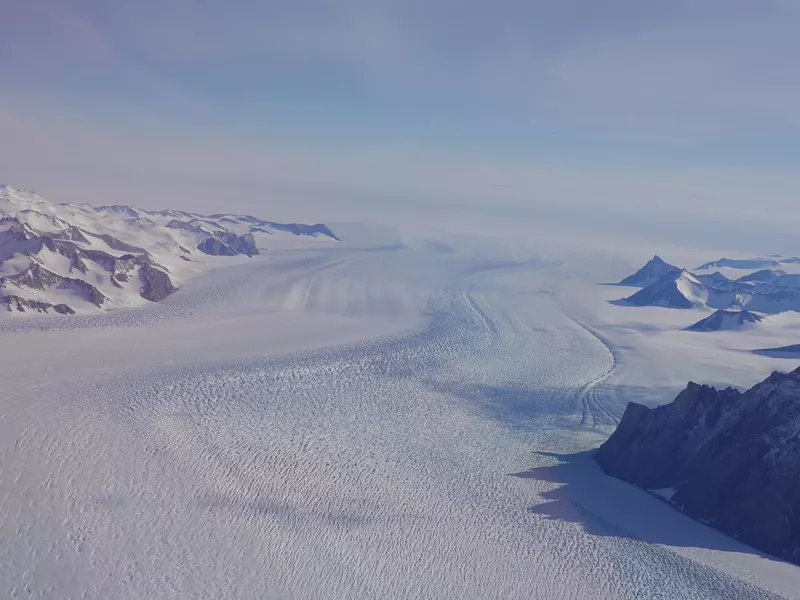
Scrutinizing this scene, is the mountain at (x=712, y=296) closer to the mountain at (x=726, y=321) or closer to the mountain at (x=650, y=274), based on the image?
the mountain at (x=650, y=274)

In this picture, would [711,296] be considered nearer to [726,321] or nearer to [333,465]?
[726,321]

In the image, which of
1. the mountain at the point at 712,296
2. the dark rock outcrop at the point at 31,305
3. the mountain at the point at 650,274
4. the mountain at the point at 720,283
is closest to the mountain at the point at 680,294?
the mountain at the point at 712,296

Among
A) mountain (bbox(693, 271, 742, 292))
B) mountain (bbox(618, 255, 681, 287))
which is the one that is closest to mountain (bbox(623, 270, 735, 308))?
mountain (bbox(693, 271, 742, 292))

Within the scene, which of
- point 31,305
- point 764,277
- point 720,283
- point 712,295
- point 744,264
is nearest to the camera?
point 31,305

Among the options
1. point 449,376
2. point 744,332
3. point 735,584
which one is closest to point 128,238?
point 449,376

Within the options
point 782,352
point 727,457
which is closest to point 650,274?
point 782,352

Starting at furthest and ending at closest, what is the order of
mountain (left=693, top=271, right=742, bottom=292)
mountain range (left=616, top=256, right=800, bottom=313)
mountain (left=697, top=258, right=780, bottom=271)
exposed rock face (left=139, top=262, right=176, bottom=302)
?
mountain (left=697, top=258, right=780, bottom=271), mountain (left=693, top=271, right=742, bottom=292), mountain range (left=616, top=256, right=800, bottom=313), exposed rock face (left=139, top=262, right=176, bottom=302)

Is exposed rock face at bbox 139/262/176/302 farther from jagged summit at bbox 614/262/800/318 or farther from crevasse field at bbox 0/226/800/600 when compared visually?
jagged summit at bbox 614/262/800/318
